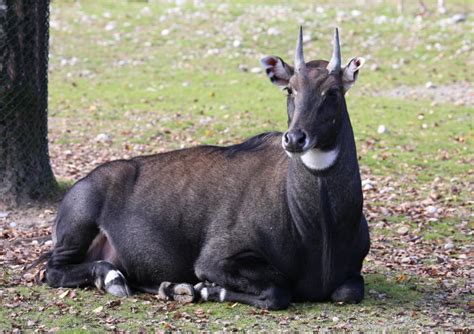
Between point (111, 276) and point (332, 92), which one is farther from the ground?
point (332, 92)

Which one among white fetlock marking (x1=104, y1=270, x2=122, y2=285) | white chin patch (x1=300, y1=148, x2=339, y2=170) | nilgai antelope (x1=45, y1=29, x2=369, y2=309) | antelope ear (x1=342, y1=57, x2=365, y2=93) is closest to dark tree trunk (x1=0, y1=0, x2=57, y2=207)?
nilgai antelope (x1=45, y1=29, x2=369, y2=309)

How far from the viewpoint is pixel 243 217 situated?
823cm

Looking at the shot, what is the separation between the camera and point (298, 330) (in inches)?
288

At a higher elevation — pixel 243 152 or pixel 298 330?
pixel 243 152

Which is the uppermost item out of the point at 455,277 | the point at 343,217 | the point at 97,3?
the point at 97,3

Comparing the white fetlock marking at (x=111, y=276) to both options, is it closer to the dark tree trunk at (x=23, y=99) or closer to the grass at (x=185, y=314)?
the grass at (x=185, y=314)

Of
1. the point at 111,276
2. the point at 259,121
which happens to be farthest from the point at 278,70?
the point at 259,121

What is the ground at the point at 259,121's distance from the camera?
7.88 meters

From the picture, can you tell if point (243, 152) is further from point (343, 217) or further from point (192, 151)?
point (343, 217)

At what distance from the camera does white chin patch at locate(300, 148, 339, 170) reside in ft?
25.7

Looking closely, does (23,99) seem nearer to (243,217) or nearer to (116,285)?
(116,285)

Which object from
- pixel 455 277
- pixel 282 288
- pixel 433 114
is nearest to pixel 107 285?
pixel 282 288

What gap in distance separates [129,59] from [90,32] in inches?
114

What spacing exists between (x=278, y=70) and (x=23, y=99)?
390cm
